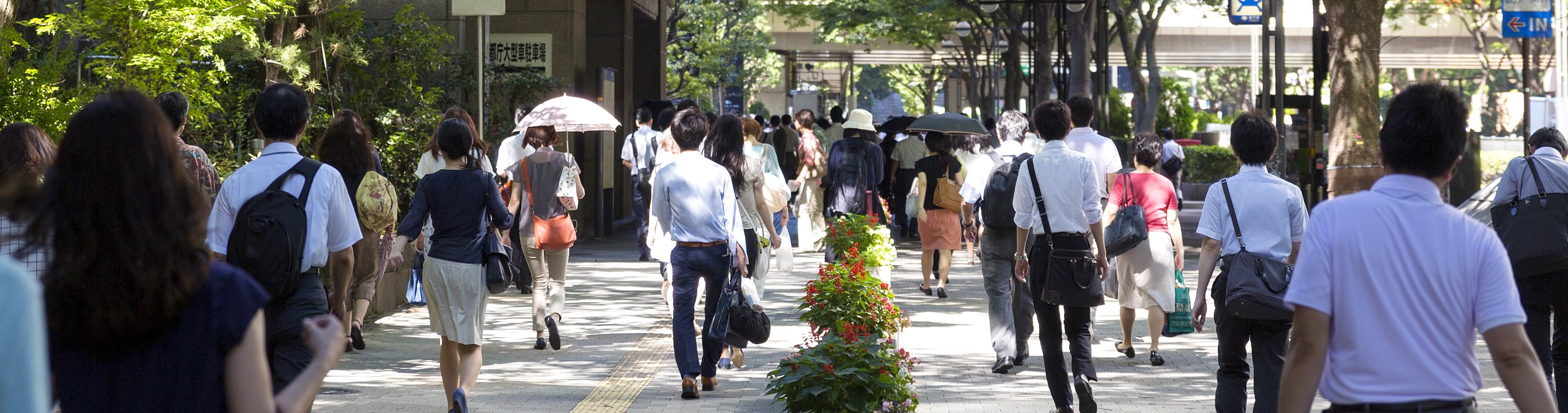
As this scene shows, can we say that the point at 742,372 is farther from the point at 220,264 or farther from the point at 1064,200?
the point at 220,264

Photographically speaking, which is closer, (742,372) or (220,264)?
(220,264)

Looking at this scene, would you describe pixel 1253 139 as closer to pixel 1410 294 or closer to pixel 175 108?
pixel 1410 294

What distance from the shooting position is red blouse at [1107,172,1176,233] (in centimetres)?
790

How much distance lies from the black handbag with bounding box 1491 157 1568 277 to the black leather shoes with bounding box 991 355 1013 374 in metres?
2.67

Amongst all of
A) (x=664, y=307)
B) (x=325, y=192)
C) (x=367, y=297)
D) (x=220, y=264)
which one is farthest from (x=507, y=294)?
(x=220, y=264)

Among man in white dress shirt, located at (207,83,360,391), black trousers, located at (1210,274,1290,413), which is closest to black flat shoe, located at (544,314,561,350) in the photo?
man in white dress shirt, located at (207,83,360,391)

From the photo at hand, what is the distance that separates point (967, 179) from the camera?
27.1 feet

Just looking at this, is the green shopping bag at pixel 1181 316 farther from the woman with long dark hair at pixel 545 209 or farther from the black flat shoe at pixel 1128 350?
the woman with long dark hair at pixel 545 209

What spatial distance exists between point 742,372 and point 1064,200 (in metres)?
2.42

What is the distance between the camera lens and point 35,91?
783cm

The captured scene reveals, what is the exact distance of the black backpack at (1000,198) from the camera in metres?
7.54

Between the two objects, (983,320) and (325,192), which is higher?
(325,192)

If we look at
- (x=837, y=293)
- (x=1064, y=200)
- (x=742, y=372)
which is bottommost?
(x=742, y=372)

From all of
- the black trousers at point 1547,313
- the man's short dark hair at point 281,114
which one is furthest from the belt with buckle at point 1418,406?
the black trousers at point 1547,313
